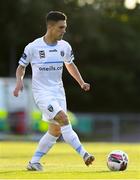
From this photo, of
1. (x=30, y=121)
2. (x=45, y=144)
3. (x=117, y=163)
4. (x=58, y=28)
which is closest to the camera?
(x=117, y=163)

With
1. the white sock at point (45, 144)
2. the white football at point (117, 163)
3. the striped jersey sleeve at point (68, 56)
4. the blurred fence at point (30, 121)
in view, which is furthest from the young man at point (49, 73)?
the blurred fence at point (30, 121)

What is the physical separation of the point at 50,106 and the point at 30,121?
2724 centimetres

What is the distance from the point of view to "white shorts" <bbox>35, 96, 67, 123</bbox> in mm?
12992

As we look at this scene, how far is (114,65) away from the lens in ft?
204

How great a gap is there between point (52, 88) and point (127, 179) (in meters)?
2.50

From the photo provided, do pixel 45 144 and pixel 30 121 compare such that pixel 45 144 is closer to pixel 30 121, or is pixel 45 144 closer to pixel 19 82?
pixel 19 82

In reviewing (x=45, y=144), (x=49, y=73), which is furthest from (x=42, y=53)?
(x=45, y=144)

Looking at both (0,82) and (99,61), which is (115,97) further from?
(0,82)

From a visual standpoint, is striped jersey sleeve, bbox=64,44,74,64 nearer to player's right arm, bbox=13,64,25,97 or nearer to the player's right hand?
player's right arm, bbox=13,64,25,97

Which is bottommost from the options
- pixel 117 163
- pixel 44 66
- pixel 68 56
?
pixel 117 163

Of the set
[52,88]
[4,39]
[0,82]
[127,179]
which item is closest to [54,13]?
[52,88]

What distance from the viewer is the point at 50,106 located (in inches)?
513

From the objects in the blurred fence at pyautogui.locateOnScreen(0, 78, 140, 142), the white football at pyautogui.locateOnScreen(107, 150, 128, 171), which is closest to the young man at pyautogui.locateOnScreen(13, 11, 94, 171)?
the white football at pyautogui.locateOnScreen(107, 150, 128, 171)

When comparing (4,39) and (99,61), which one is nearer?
(4,39)
